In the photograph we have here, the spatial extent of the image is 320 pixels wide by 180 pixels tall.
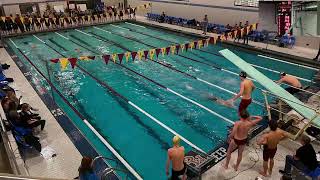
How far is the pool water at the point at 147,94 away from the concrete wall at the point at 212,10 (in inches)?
109

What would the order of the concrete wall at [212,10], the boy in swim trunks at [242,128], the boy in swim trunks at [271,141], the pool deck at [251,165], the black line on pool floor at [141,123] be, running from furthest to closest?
1. the concrete wall at [212,10]
2. the black line on pool floor at [141,123]
3. the pool deck at [251,165]
4. the boy in swim trunks at [242,128]
5. the boy in swim trunks at [271,141]

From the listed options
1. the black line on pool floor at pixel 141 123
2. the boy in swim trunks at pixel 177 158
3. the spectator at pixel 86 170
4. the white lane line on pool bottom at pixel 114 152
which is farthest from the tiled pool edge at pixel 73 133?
the black line on pool floor at pixel 141 123

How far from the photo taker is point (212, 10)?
19047mm

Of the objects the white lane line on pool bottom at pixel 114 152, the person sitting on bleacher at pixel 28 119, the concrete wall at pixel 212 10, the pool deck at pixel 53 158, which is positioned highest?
the concrete wall at pixel 212 10

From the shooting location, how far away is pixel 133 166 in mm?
6730

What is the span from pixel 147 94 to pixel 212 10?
10801 mm

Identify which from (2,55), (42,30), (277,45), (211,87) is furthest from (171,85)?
(42,30)

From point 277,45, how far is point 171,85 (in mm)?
6971

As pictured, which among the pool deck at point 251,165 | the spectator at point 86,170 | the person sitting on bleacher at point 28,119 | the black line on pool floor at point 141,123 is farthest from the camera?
the black line on pool floor at point 141,123

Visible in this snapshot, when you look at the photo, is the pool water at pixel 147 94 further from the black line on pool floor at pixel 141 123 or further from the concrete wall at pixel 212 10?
the concrete wall at pixel 212 10

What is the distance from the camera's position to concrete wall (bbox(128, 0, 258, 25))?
55.7 ft

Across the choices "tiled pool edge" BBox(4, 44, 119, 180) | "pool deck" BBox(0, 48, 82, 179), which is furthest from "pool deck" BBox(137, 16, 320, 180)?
"pool deck" BBox(0, 48, 82, 179)

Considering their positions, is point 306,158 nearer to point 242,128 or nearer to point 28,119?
point 242,128

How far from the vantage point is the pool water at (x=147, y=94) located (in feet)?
25.1
